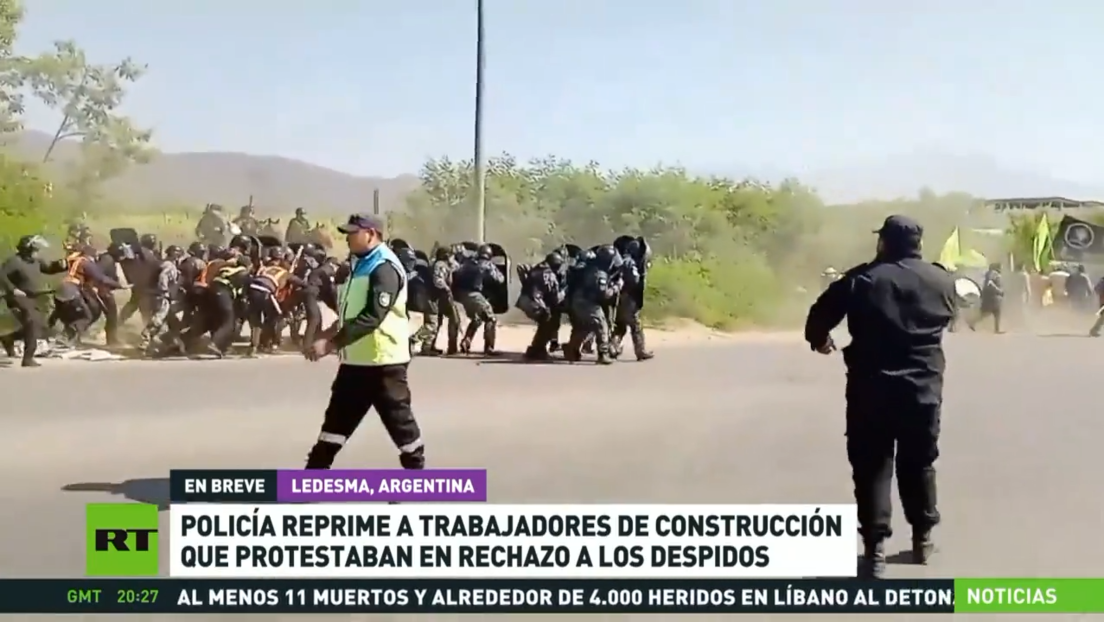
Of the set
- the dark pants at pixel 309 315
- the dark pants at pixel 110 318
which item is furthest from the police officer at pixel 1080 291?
the dark pants at pixel 110 318

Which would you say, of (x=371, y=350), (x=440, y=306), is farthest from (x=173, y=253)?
(x=371, y=350)

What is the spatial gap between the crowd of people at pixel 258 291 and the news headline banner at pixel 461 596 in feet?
5.38

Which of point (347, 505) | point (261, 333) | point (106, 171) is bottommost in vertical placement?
point (347, 505)

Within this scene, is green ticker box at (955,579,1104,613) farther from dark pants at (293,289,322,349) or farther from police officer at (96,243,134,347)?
police officer at (96,243,134,347)

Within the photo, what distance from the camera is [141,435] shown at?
4.36 meters

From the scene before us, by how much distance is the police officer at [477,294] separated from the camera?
5.30m

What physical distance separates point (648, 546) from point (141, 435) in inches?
81.3

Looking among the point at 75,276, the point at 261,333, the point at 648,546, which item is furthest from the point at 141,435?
the point at 75,276

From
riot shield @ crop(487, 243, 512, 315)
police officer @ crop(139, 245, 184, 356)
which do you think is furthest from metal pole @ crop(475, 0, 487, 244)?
police officer @ crop(139, 245, 184, 356)

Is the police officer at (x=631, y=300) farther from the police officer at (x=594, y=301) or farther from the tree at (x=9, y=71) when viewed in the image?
the tree at (x=9, y=71)

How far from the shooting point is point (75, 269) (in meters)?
6.52

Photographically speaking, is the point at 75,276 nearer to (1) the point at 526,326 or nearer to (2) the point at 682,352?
(1) the point at 526,326

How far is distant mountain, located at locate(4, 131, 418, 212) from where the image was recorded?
441cm

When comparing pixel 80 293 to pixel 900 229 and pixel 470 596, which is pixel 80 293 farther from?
pixel 900 229
